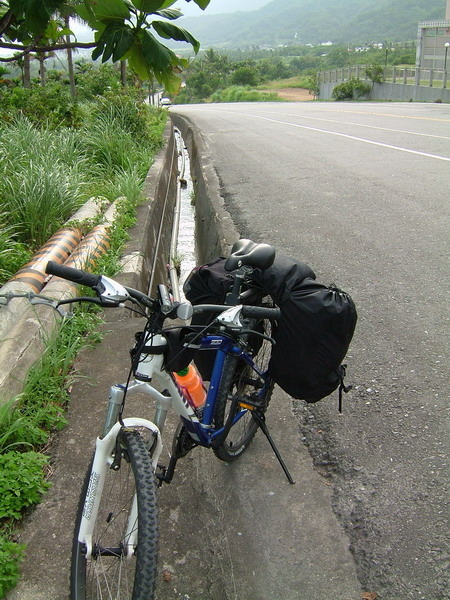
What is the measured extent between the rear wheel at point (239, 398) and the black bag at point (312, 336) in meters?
0.22

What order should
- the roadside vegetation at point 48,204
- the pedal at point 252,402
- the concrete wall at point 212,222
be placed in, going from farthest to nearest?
1. the concrete wall at point 212,222
2. the pedal at point 252,402
3. the roadside vegetation at point 48,204

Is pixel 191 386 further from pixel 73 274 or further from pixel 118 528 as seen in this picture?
pixel 73 274

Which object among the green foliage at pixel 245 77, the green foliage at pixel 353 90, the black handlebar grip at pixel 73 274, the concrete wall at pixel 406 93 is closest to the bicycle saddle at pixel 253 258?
the black handlebar grip at pixel 73 274

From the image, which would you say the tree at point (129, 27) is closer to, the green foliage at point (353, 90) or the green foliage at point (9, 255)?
the green foliage at point (9, 255)

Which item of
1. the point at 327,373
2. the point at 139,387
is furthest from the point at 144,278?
the point at 139,387

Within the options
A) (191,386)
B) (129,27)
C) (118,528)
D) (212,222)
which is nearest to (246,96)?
(212,222)

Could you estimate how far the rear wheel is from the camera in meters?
2.75

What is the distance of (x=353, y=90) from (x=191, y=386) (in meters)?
42.3

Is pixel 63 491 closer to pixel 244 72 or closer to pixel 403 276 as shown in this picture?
pixel 403 276

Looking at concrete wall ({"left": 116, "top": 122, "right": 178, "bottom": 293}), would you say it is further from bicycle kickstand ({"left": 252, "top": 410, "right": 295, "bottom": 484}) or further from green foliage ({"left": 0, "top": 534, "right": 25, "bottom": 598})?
green foliage ({"left": 0, "top": 534, "right": 25, "bottom": 598})

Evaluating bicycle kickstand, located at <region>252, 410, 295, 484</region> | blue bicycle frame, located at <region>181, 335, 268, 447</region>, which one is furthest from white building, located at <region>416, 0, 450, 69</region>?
blue bicycle frame, located at <region>181, 335, 268, 447</region>

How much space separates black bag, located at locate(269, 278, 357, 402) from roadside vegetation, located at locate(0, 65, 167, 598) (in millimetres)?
1300

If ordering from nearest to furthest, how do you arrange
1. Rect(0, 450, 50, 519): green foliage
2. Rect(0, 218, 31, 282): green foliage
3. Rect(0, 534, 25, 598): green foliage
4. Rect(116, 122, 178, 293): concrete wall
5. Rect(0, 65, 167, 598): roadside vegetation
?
Rect(0, 534, 25, 598): green foliage < Rect(0, 450, 50, 519): green foliage < Rect(0, 65, 167, 598): roadside vegetation < Rect(0, 218, 31, 282): green foliage < Rect(116, 122, 178, 293): concrete wall

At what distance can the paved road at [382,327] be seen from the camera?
261cm
